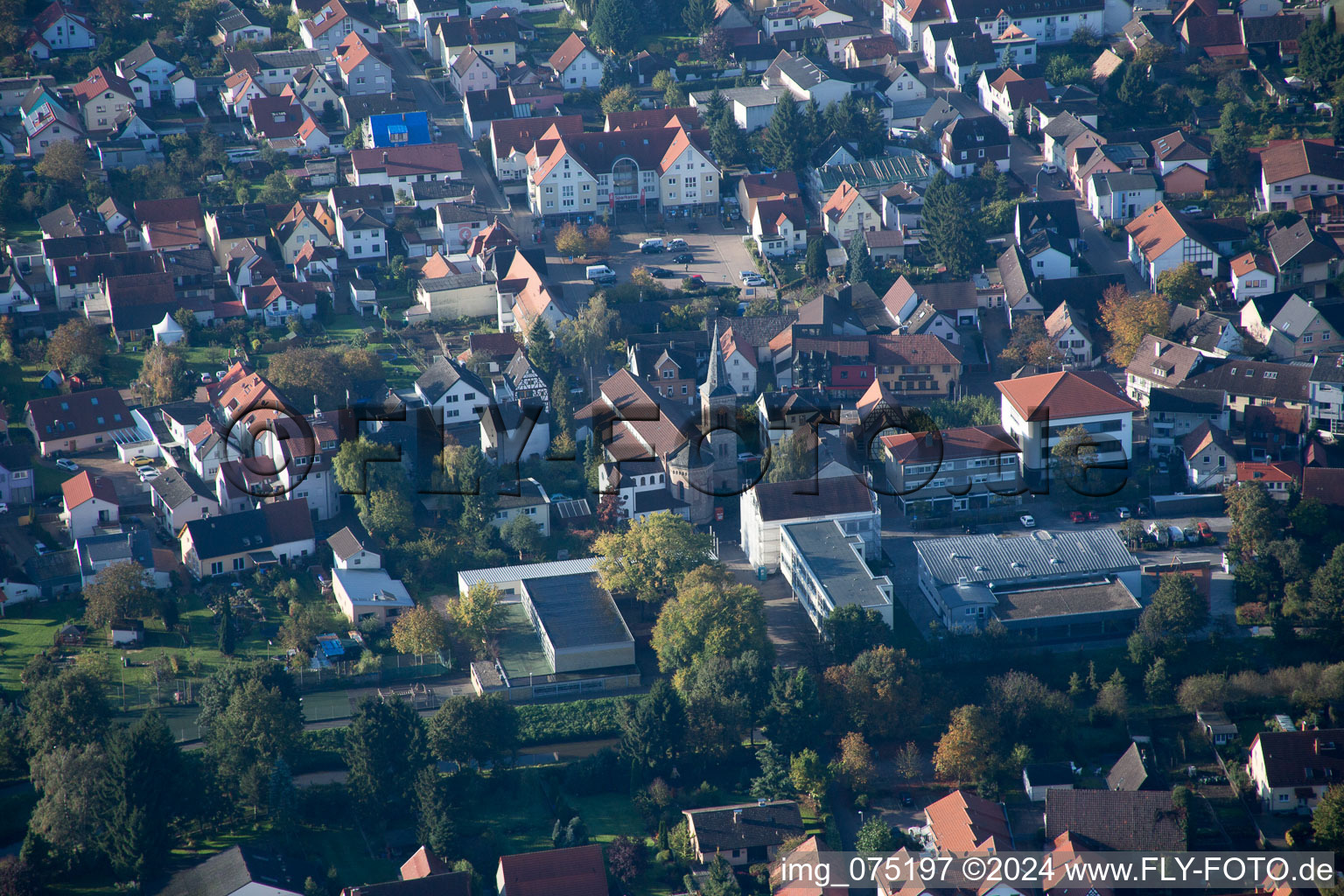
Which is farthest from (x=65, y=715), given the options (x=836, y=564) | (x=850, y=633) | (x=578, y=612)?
(x=836, y=564)

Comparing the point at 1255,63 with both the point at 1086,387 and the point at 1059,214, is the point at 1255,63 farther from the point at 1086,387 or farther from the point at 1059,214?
the point at 1086,387

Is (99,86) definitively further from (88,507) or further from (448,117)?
(88,507)

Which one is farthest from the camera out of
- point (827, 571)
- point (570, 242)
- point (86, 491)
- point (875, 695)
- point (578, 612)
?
point (570, 242)

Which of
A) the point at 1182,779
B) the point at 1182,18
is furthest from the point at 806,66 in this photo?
the point at 1182,779

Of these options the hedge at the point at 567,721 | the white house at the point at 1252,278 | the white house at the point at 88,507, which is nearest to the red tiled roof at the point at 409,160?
the white house at the point at 88,507

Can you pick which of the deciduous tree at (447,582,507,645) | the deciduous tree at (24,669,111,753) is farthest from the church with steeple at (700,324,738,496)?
the deciduous tree at (24,669,111,753)

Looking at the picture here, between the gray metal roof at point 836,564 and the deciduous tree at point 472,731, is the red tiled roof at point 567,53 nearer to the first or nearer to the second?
the gray metal roof at point 836,564
